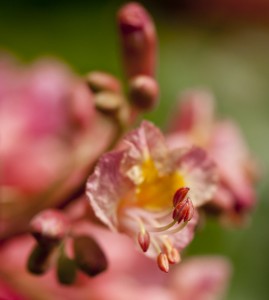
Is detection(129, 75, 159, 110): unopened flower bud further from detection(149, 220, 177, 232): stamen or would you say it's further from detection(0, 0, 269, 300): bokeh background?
detection(0, 0, 269, 300): bokeh background

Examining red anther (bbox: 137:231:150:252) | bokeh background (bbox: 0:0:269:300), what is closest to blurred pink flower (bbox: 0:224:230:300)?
red anther (bbox: 137:231:150:252)

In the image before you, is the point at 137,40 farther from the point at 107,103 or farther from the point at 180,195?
the point at 180,195

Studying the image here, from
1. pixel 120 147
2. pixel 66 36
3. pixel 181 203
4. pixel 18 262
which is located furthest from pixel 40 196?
pixel 66 36

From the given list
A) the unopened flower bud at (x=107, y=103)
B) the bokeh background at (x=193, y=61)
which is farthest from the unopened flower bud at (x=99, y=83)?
the bokeh background at (x=193, y=61)

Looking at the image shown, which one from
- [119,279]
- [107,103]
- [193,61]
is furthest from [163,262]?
[193,61]

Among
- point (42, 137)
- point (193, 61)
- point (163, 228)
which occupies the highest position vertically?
point (163, 228)

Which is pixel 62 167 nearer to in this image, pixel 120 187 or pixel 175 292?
pixel 175 292

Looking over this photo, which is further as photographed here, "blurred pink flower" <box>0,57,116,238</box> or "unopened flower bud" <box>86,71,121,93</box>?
"blurred pink flower" <box>0,57,116,238</box>
